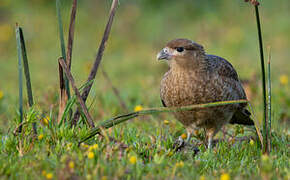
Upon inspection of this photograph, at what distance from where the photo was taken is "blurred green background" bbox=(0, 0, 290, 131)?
904 cm

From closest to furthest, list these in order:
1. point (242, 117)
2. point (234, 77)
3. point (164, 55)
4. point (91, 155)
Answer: point (91, 155) < point (164, 55) < point (234, 77) < point (242, 117)

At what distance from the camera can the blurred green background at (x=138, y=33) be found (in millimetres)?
9039

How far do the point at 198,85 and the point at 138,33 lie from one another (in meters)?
8.01

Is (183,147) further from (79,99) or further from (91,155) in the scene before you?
(91,155)

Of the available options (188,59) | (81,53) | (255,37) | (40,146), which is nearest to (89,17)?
(81,53)

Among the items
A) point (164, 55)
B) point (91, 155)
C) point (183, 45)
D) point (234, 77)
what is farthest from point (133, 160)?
point (234, 77)

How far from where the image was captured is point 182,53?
12.9 ft

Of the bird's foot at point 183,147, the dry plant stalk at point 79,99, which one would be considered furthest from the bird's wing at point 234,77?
the dry plant stalk at point 79,99

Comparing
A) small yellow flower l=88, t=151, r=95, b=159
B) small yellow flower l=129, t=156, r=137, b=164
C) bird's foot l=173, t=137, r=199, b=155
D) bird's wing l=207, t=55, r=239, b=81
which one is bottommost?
bird's foot l=173, t=137, r=199, b=155

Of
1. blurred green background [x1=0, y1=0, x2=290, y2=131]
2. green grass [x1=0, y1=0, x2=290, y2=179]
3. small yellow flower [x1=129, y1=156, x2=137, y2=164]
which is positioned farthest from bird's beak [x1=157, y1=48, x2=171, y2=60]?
blurred green background [x1=0, y1=0, x2=290, y2=131]

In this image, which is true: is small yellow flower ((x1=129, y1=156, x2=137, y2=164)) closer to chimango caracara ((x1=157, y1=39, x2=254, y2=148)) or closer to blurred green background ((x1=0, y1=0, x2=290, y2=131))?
chimango caracara ((x1=157, y1=39, x2=254, y2=148))

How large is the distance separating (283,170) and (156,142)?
1.05m

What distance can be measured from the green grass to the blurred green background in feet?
0.08

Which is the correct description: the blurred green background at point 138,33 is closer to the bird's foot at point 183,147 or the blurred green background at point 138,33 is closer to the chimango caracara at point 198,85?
the chimango caracara at point 198,85
